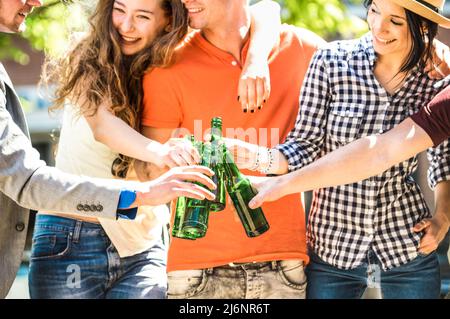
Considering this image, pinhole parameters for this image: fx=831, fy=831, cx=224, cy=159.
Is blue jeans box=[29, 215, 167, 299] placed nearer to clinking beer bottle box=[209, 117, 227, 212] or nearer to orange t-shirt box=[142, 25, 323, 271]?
orange t-shirt box=[142, 25, 323, 271]

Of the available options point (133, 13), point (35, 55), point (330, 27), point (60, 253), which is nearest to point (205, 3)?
point (133, 13)

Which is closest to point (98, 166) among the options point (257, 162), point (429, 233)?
point (257, 162)

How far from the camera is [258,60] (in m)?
3.12

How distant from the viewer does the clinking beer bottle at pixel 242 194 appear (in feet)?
9.70

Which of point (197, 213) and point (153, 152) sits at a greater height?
point (153, 152)

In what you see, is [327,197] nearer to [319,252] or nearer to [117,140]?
[319,252]

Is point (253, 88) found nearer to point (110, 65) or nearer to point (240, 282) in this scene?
point (110, 65)

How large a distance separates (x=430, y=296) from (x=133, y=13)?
154 cm

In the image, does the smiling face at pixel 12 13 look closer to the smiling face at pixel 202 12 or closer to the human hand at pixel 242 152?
the smiling face at pixel 202 12

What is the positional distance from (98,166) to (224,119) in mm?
597

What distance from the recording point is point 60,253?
339cm

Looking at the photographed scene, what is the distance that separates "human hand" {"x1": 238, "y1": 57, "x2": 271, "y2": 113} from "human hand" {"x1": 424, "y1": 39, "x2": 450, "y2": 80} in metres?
0.60

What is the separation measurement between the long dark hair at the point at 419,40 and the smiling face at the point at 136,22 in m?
0.81

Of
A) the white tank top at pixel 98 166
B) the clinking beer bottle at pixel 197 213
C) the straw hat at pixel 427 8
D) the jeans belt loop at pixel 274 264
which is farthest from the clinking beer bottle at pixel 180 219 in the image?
the straw hat at pixel 427 8
